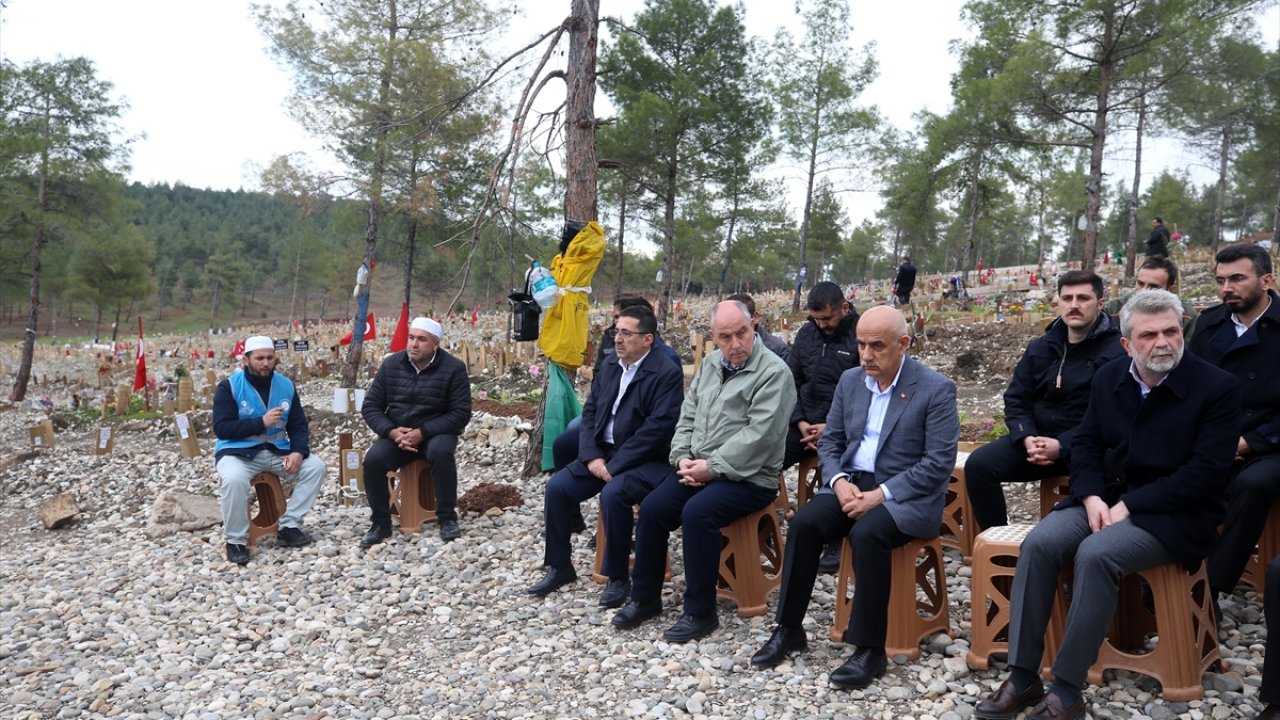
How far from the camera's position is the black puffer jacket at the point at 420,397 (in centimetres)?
557

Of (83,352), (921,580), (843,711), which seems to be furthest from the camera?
(83,352)

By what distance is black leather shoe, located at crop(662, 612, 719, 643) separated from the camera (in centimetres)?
367

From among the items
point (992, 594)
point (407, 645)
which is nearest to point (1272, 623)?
point (992, 594)

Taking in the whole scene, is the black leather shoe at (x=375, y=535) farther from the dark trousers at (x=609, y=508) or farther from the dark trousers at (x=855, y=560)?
the dark trousers at (x=855, y=560)

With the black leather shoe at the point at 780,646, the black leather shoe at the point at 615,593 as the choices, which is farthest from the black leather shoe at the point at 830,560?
the black leather shoe at the point at 615,593

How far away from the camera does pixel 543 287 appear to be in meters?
5.87

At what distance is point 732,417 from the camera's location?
12.8 ft

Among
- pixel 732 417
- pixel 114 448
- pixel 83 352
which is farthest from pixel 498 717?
pixel 83 352

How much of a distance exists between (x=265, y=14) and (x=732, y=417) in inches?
529

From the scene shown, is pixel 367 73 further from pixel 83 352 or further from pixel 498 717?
pixel 83 352

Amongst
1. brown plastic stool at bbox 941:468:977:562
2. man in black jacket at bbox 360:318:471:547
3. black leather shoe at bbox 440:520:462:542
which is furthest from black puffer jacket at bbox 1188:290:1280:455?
black leather shoe at bbox 440:520:462:542

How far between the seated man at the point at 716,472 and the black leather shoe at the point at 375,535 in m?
2.39

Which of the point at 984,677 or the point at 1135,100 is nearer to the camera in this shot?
the point at 984,677

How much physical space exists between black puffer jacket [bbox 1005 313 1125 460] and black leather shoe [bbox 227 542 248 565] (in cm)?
504
